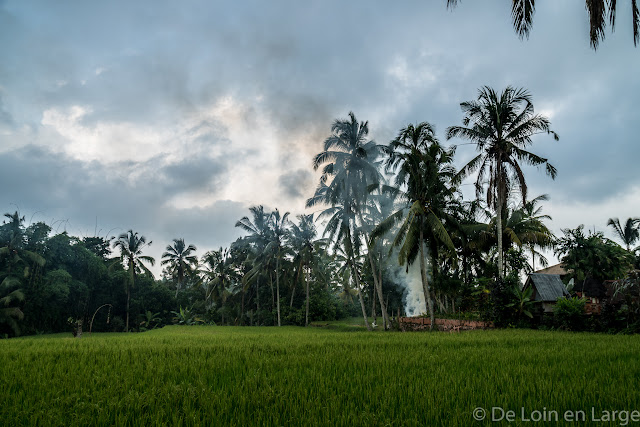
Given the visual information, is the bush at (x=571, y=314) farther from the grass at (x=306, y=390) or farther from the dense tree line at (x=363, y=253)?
the grass at (x=306, y=390)

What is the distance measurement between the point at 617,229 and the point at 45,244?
52526mm

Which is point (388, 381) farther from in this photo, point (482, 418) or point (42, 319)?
point (42, 319)

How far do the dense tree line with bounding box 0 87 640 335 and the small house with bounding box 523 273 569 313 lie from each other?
1.70 m

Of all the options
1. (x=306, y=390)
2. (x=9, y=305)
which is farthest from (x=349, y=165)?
(x=9, y=305)

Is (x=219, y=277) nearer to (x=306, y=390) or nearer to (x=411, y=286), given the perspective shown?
(x=411, y=286)

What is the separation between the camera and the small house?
18312 mm

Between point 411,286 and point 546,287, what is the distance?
650 inches

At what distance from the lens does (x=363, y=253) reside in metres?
30.7

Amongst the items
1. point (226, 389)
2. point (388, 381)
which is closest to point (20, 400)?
point (226, 389)

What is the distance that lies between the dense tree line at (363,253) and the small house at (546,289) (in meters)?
1.70

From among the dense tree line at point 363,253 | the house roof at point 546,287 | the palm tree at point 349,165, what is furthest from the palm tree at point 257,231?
the house roof at point 546,287

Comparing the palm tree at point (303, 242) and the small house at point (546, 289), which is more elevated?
the palm tree at point (303, 242)

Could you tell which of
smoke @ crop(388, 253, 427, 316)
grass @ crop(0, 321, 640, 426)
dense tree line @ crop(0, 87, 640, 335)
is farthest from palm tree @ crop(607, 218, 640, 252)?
grass @ crop(0, 321, 640, 426)

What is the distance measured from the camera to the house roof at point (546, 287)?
1831 centimetres
